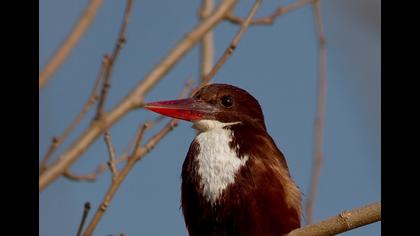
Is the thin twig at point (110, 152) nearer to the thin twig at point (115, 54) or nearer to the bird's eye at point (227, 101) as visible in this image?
the thin twig at point (115, 54)

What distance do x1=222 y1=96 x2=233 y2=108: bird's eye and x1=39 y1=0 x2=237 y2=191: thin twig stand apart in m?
0.42

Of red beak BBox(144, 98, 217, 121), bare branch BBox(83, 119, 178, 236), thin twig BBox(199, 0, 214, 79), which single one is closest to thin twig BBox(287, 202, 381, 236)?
bare branch BBox(83, 119, 178, 236)

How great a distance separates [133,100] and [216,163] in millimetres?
652

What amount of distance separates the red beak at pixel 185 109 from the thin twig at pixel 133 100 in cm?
24

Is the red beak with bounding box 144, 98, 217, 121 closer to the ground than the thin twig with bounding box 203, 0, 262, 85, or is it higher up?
closer to the ground

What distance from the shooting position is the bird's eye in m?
4.51

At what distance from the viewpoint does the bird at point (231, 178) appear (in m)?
4.03

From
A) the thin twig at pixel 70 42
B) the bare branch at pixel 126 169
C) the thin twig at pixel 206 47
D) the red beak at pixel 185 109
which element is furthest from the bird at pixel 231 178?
the thin twig at pixel 70 42

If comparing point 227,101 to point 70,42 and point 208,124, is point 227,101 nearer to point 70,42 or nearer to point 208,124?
point 208,124

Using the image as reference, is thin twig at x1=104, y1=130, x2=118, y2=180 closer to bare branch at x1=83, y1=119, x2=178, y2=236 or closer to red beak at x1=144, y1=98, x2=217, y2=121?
bare branch at x1=83, y1=119, x2=178, y2=236
